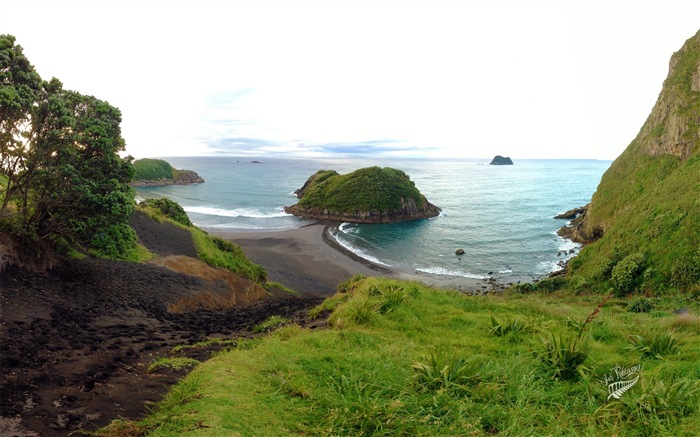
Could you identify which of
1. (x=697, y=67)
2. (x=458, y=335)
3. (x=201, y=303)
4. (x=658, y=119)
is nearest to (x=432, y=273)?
(x=201, y=303)

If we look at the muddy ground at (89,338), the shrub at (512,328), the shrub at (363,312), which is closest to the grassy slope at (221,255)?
the muddy ground at (89,338)

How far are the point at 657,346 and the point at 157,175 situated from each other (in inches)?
6560

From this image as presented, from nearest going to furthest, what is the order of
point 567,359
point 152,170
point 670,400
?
1. point 670,400
2. point 567,359
3. point 152,170

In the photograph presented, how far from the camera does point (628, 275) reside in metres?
30.6

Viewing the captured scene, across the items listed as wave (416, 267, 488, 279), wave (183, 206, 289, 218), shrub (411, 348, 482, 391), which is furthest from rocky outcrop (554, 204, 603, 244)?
wave (183, 206, 289, 218)

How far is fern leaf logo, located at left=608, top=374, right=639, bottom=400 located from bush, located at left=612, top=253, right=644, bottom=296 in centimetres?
3074

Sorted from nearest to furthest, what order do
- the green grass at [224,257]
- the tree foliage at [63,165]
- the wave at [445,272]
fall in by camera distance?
the tree foliage at [63,165] → the green grass at [224,257] → the wave at [445,272]

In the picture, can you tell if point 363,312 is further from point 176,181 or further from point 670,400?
point 176,181

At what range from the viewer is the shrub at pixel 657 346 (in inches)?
320

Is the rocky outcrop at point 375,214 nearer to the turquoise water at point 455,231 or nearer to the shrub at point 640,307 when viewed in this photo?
the turquoise water at point 455,231

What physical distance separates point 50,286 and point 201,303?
8518 mm

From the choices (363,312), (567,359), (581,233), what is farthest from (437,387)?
(581,233)

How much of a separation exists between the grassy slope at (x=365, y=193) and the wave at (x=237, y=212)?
23.7 feet

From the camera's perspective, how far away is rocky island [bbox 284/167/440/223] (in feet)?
268
